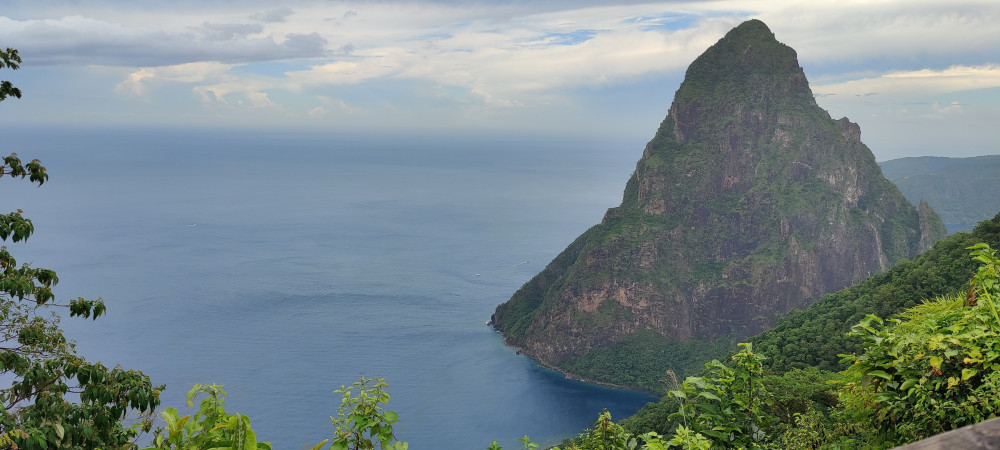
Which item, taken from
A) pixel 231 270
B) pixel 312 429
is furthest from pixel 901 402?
pixel 231 270

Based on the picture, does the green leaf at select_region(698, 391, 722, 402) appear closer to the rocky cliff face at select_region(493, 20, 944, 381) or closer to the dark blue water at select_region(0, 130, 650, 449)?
the dark blue water at select_region(0, 130, 650, 449)

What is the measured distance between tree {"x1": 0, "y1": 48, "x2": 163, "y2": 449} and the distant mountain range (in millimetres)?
158369

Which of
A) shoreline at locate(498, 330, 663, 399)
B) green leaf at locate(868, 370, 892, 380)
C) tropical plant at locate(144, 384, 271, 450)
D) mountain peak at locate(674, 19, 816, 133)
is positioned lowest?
shoreline at locate(498, 330, 663, 399)

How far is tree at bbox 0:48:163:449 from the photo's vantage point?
674 cm

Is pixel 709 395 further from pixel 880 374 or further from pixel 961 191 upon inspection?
pixel 961 191

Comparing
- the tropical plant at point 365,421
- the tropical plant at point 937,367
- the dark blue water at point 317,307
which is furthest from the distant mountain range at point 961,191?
the tropical plant at point 365,421

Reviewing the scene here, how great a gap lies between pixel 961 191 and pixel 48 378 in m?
183

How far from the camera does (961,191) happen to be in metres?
155

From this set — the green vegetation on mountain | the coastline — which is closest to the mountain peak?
the coastline

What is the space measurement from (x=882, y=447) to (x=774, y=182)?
99863 millimetres

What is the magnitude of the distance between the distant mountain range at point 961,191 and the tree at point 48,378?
158 m

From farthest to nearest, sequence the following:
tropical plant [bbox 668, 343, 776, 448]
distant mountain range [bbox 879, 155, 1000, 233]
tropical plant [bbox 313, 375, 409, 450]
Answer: distant mountain range [bbox 879, 155, 1000, 233] < tropical plant [bbox 668, 343, 776, 448] < tropical plant [bbox 313, 375, 409, 450]

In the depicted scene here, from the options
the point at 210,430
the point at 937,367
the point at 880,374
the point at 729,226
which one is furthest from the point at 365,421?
the point at 729,226

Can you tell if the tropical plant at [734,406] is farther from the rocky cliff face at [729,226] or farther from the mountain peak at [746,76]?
the mountain peak at [746,76]
